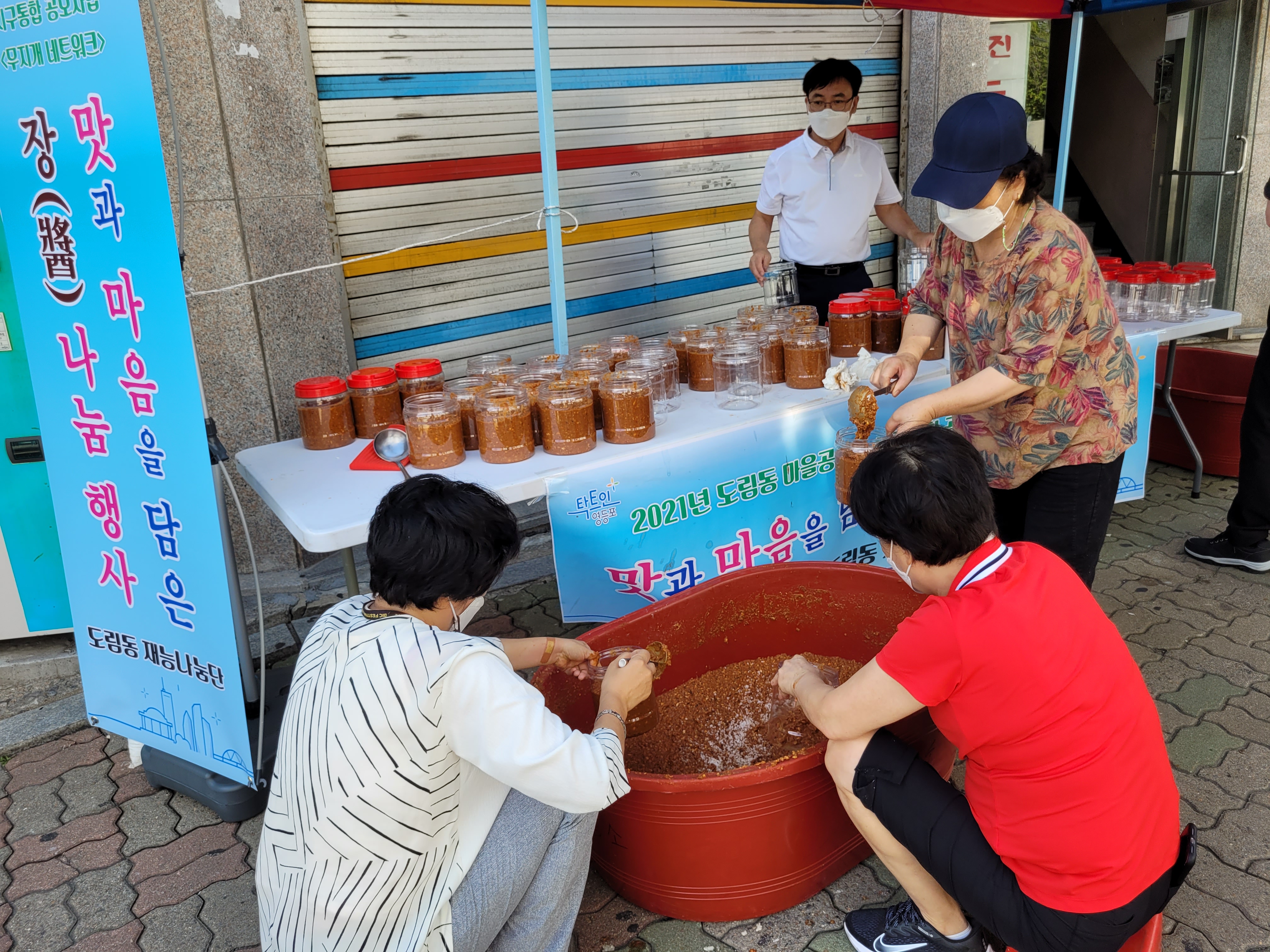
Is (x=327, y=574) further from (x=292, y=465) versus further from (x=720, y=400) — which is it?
(x=720, y=400)

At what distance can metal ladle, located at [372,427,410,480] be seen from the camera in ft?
8.54

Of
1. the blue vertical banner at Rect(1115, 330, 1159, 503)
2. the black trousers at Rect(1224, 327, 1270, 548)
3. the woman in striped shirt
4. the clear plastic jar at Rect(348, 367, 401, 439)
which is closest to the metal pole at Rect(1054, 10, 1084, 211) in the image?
the blue vertical banner at Rect(1115, 330, 1159, 503)

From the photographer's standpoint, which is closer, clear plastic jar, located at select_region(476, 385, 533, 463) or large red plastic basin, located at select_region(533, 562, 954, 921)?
large red plastic basin, located at select_region(533, 562, 954, 921)

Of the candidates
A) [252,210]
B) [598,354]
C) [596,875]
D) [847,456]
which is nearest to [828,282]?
[598,354]

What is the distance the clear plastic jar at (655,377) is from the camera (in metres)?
2.95

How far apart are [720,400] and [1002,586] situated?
161 cm

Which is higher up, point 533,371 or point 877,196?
point 877,196

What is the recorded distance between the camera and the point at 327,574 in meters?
4.04

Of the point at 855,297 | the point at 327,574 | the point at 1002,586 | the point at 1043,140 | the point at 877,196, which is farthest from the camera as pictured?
the point at 1043,140

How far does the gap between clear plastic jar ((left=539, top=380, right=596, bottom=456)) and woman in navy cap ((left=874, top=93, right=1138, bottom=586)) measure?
0.85 m

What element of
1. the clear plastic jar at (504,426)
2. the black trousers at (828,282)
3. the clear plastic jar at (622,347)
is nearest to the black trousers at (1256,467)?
the black trousers at (828,282)

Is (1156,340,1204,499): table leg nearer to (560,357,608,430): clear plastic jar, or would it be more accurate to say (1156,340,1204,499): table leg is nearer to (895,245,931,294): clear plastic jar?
(895,245,931,294): clear plastic jar

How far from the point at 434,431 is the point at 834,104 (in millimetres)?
2820

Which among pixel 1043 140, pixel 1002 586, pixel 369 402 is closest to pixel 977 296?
pixel 1002 586
